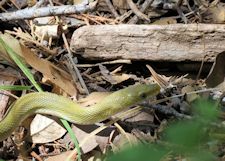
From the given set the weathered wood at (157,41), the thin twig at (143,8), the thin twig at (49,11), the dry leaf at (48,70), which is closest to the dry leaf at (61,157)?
the dry leaf at (48,70)

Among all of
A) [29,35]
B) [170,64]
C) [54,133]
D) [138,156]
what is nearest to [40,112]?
[54,133]

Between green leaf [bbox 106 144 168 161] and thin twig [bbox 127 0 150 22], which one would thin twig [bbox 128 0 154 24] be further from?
green leaf [bbox 106 144 168 161]

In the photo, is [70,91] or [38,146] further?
[70,91]

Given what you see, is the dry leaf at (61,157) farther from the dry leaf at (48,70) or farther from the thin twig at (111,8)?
the thin twig at (111,8)

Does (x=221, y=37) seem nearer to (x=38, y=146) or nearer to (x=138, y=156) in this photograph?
(x=38, y=146)

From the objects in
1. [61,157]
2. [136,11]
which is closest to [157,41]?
[136,11]

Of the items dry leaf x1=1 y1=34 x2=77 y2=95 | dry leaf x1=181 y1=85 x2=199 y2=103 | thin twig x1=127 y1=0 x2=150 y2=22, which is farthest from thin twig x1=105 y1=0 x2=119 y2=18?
dry leaf x1=181 y1=85 x2=199 y2=103
